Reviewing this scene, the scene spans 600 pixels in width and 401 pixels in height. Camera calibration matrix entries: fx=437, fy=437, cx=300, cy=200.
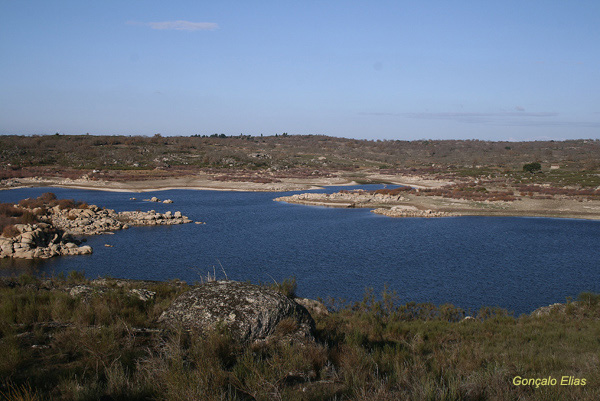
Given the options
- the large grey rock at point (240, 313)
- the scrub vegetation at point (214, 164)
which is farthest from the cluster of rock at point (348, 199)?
the large grey rock at point (240, 313)

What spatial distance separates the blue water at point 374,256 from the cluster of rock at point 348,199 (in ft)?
31.5

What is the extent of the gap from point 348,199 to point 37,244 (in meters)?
37.3

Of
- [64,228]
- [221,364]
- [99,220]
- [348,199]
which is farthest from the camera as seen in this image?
[348,199]

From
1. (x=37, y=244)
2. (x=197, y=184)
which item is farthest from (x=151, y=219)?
(x=197, y=184)

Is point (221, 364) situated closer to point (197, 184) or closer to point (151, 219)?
point (151, 219)

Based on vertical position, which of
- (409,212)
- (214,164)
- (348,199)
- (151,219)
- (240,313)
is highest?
(214,164)

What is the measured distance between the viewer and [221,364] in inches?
210

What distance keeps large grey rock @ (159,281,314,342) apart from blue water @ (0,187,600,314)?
321 inches

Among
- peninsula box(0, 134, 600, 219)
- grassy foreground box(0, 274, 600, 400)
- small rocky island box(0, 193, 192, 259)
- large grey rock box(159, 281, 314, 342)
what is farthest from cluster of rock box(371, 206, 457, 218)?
large grey rock box(159, 281, 314, 342)

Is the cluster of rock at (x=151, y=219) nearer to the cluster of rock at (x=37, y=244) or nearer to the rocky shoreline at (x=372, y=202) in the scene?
the cluster of rock at (x=37, y=244)

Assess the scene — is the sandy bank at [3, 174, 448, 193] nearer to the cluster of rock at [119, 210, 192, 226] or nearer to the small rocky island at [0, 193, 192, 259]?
the cluster of rock at [119, 210, 192, 226]

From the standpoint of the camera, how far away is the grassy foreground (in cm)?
464

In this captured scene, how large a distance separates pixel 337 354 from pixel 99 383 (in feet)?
10.3

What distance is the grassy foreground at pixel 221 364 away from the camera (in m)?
4.64
